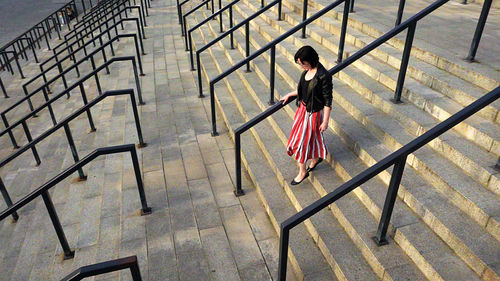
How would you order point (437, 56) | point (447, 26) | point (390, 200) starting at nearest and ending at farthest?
point (390, 200) < point (437, 56) < point (447, 26)

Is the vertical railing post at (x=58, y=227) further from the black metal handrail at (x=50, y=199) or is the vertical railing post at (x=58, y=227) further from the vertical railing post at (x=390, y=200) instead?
the vertical railing post at (x=390, y=200)

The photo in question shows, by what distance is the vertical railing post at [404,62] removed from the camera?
3.42 metres

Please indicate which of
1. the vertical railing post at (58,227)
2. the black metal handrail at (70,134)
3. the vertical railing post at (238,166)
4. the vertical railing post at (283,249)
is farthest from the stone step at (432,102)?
the vertical railing post at (58,227)

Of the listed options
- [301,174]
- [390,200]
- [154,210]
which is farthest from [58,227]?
[390,200]

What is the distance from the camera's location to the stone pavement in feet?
10.7

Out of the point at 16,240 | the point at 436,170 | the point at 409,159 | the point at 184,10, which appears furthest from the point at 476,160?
the point at 184,10

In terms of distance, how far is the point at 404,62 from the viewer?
3.57 m

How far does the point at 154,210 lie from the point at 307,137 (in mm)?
1875

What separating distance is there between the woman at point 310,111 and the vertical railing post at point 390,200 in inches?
38.1

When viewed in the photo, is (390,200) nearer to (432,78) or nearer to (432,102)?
(432,102)

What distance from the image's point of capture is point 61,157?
564cm

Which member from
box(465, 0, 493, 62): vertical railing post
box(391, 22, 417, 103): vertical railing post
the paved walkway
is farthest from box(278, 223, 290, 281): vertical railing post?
box(465, 0, 493, 62): vertical railing post

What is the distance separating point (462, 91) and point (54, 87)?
9.11 meters

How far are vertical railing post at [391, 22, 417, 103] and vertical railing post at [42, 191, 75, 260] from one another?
3623 millimetres
